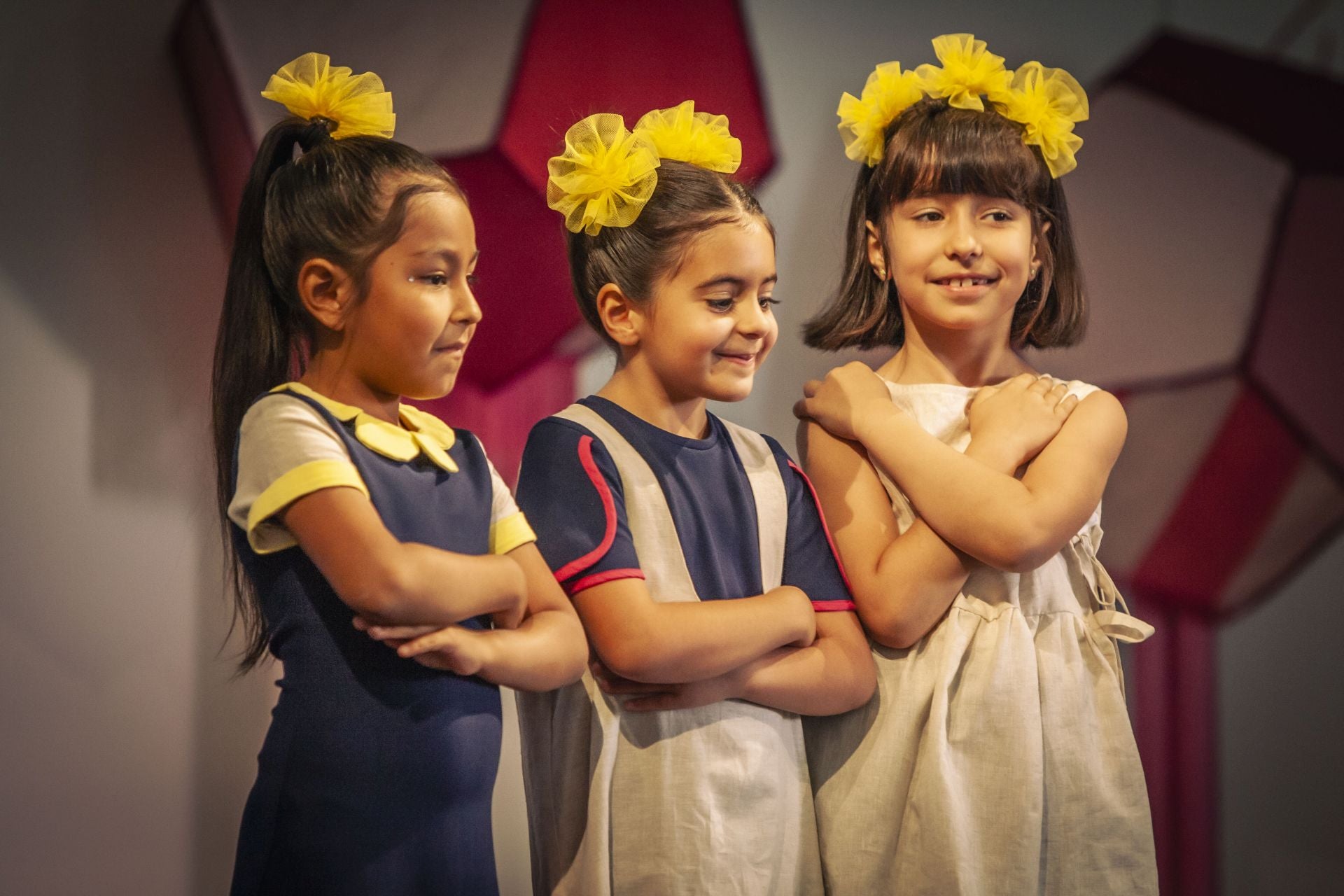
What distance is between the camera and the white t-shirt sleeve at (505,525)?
4.92ft

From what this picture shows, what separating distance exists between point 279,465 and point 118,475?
27.2 inches

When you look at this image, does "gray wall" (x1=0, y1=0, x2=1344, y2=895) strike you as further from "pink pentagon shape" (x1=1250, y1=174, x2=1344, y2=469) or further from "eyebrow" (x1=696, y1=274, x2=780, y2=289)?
"pink pentagon shape" (x1=1250, y1=174, x2=1344, y2=469)

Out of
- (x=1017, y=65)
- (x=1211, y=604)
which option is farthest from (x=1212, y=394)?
(x=1017, y=65)

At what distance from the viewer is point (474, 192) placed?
212cm

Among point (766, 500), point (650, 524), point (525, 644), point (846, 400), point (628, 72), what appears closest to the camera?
point (525, 644)

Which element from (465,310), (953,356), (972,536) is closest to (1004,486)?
(972,536)

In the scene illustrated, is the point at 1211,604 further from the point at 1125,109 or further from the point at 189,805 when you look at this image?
the point at 189,805

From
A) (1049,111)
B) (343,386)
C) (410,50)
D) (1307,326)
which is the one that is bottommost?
(343,386)

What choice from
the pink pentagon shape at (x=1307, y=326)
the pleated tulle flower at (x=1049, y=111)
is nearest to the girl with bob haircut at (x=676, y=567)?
the pleated tulle flower at (x=1049, y=111)

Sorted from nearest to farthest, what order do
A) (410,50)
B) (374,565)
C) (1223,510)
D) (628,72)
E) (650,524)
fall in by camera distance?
1. (374,565)
2. (650,524)
3. (410,50)
4. (628,72)
5. (1223,510)

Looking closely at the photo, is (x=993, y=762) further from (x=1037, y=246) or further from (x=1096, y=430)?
(x=1037, y=246)

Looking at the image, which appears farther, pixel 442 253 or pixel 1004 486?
pixel 1004 486

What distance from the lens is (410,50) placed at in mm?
2082

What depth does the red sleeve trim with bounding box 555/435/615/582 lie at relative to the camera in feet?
5.01
